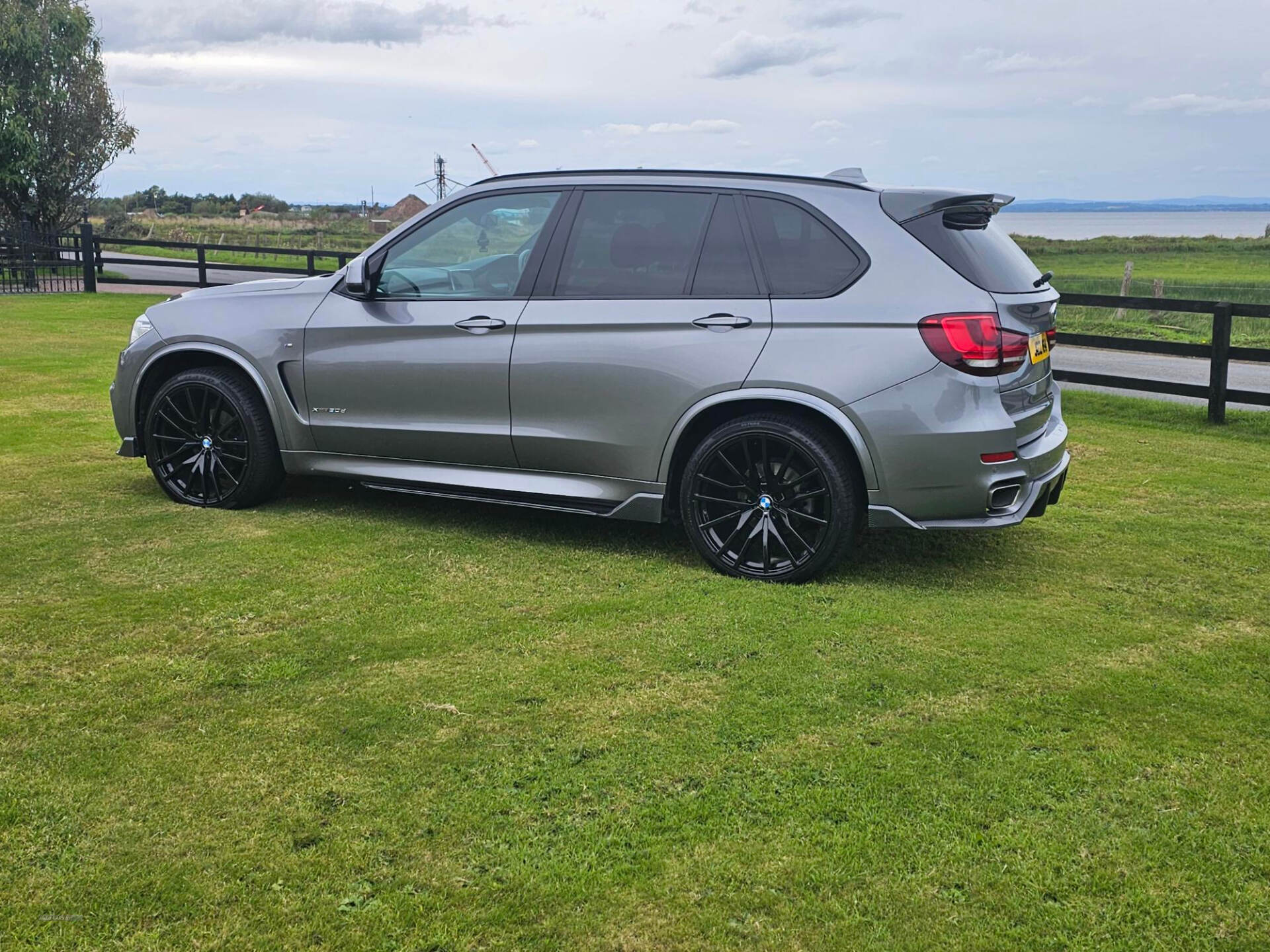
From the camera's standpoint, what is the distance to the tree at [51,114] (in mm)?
29391

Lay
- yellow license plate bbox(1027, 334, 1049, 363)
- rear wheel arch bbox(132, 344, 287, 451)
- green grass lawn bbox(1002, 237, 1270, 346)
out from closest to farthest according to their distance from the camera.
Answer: yellow license plate bbox(1027, 334, 1049, 363) → rear wheel arch bbox(132, 344, 287, 451) → green grass lawn bbox(1002, 237, 1270, 346)

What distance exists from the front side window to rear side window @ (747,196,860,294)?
1.10 meters

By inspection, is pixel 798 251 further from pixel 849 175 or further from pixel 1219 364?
pixel 1219 364

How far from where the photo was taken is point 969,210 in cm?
508

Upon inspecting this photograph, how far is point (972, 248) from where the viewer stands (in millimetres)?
5012

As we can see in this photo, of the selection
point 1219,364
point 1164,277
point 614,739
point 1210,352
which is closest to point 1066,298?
point 1210,352

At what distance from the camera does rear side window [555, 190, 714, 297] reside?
5281 mm

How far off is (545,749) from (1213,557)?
3865mm

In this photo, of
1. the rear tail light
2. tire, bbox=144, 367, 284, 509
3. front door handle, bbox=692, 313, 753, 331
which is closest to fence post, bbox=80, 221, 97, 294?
tire, bbox=144, 367, 284, 509

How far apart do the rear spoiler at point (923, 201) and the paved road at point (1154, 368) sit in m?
8.29

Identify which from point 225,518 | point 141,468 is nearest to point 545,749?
point 225,518

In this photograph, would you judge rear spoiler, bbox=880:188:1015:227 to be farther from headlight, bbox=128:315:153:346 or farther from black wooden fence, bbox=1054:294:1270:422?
black wooden fence, bbox=1054:294:1270:422

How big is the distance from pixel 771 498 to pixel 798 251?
44.3 inches

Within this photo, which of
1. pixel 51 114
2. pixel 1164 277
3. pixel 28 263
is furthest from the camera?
pixel 1164 277
